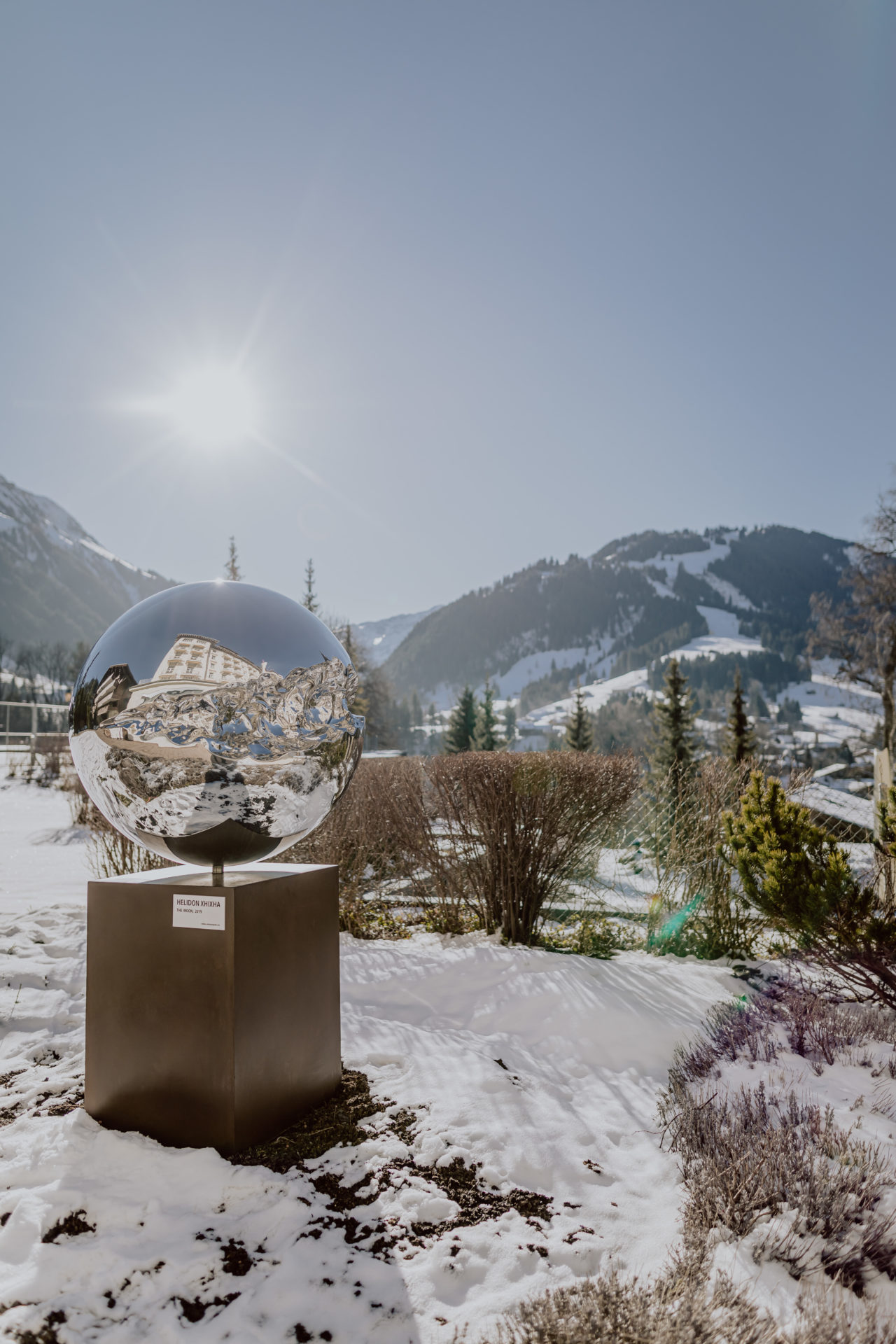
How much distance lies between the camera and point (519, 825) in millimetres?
6512

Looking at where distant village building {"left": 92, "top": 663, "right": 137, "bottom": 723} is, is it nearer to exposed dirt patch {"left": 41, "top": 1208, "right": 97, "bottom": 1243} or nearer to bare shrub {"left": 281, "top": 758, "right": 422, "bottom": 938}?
exposed dirt patch {"left": 41, "top": 1208, "right": 97, "bottom": 1243}

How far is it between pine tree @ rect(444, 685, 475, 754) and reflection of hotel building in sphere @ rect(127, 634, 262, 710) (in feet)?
111

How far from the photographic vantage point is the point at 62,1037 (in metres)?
4.10

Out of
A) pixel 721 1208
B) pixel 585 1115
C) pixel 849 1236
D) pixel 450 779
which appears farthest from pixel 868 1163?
pixel 450 779

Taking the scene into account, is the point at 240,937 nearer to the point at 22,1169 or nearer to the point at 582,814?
the point at 22,1169

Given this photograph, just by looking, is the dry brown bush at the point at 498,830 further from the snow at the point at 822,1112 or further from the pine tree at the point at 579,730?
the pine tree at the point at 579,730

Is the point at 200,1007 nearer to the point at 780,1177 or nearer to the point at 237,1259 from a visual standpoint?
the point at 237,1259

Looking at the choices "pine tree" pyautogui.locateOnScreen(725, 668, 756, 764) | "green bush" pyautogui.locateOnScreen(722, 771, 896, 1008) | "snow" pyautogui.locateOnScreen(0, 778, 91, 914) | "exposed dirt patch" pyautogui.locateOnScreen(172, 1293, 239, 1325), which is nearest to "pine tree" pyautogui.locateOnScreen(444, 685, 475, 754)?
"pine tree" pyautogui.locateOnScreen(725, 668, 756, 764)

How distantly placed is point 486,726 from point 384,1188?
3513 centimetres

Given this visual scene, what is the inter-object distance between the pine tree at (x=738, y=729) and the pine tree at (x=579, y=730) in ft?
22.3

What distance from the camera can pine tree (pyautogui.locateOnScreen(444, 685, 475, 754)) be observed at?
37.2m

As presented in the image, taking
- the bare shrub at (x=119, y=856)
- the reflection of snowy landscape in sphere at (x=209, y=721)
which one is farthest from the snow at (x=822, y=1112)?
the bare shrub at (x=119, y=856)

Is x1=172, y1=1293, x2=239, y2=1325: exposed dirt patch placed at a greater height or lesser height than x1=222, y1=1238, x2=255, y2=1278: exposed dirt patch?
greater

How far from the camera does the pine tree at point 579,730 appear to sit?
2928 centimetres
